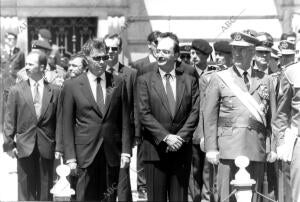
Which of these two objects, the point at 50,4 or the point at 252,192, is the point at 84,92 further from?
the point at 50,4

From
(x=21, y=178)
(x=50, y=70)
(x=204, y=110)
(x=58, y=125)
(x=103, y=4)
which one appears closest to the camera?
(x=204, y=110)

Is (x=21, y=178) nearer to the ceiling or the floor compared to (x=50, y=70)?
nearer to the floor

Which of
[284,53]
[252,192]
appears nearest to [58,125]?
[252,192]

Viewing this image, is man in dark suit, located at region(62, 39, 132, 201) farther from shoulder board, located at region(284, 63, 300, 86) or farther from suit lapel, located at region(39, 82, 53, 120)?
shoulder board, located at region(284, 63, 300, 86)

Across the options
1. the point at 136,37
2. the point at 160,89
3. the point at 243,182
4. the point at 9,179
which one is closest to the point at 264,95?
the point at 160,89

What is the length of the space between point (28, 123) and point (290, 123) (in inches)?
144

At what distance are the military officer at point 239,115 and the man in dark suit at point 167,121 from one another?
2.27 feet

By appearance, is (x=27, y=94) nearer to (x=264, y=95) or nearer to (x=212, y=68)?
(x=212, y=68)

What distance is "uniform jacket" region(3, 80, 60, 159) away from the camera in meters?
13.2

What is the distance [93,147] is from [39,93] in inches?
64.9

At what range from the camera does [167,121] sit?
474 inches

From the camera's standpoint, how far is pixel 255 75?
1141 cm

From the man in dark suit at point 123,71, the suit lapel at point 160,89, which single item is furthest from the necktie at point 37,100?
the suit lapel at point 160,89

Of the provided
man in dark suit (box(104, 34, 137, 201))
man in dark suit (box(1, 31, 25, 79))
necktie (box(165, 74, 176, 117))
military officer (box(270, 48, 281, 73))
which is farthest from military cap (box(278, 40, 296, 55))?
man in dark suit (box(1, 31, 25, 79))
